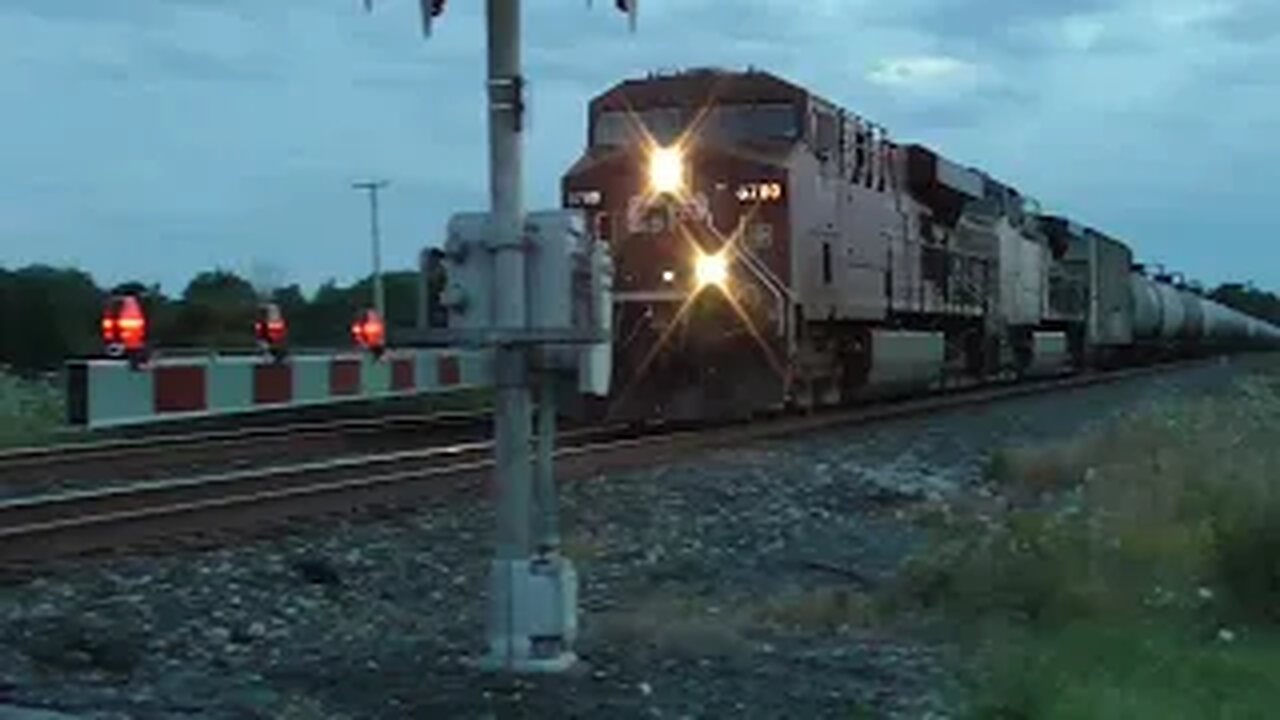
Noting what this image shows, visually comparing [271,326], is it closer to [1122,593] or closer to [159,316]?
[1122,593]

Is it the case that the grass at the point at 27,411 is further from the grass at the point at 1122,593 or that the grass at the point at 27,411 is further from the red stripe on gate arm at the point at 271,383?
the grass at the point at 1122,593

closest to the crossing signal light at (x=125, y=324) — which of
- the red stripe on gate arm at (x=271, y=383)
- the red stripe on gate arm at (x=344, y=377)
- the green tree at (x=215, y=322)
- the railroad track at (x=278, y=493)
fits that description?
the railroad track at (x=278, y=493)

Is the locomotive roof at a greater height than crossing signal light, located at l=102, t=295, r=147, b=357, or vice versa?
the locomotive roof

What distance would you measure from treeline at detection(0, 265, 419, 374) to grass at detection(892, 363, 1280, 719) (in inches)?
588

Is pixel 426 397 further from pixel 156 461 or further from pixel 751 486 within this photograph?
pixel 751 486

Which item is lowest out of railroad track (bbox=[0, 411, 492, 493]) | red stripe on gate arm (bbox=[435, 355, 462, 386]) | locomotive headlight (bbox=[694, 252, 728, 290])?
railroad track (bbox=[0, 411, 492, 493])

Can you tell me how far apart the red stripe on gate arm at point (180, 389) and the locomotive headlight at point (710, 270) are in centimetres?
643

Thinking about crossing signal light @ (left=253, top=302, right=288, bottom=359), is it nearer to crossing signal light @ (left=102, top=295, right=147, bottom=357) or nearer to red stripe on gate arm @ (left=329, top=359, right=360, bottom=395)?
crossing signal light @ (left=102, top=295, right=147, bottom=357)

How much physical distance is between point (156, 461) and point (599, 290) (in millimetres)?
10029

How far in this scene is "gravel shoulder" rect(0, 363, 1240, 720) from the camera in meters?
6.55

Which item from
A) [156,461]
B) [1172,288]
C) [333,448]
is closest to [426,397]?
[333,448]

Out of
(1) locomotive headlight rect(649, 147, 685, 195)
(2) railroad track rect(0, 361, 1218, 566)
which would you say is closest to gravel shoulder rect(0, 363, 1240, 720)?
(2) railroad track rect(0, 361, 1218, 566)

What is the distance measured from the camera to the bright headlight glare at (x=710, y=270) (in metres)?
18.4

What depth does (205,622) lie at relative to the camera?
810cm
